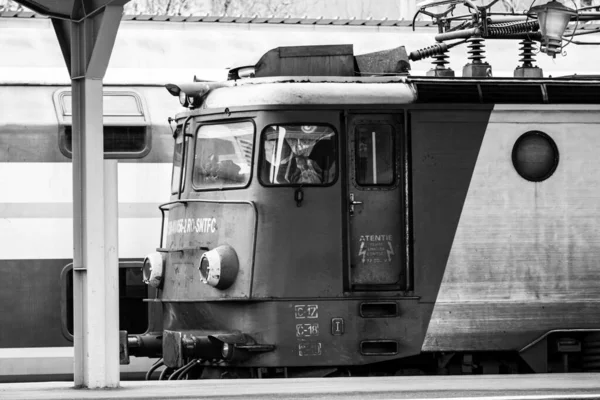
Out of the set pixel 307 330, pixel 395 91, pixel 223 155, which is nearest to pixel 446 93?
pixel 395 91

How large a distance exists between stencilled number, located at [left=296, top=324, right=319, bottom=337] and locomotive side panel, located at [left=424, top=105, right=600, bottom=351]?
1029 mm

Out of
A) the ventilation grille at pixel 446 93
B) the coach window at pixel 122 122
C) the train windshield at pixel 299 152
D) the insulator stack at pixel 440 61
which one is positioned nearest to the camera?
the train windshield at pixel 299 152

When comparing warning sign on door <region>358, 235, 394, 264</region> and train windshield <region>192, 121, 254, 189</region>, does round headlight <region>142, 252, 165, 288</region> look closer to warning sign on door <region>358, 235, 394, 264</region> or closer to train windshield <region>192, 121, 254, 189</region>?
train windshield <region>192, 121, 254, 189</region>

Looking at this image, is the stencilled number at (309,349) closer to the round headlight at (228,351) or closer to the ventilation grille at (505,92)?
the round headlight at (228,351)

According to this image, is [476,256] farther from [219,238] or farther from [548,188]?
[219,238]

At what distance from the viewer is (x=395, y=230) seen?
40.0 feet

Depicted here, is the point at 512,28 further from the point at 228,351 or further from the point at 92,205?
the point at 92,205

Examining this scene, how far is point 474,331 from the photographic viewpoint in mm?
12203

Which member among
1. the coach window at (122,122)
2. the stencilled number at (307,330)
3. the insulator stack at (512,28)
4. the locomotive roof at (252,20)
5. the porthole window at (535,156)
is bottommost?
the stencilled number at (307,330)

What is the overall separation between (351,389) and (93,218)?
2.30m

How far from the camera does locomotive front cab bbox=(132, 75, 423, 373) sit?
39.3 feet

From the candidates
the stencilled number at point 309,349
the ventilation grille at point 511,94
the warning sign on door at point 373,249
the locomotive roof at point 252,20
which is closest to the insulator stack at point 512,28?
the ventilation grille at point 511,94

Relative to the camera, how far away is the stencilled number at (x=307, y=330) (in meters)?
12.0

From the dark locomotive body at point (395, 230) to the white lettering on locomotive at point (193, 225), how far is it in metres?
0.03
